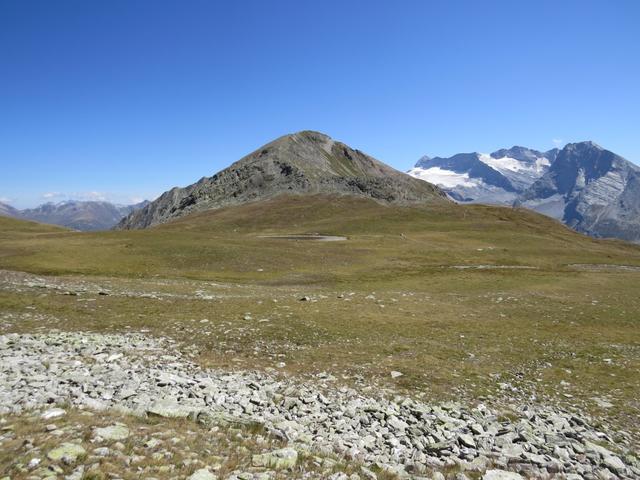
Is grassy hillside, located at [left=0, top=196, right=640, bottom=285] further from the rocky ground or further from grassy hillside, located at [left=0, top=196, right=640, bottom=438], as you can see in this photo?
the rocky ground

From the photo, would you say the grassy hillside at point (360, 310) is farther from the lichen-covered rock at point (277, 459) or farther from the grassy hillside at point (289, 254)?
the lichen-covered rock at point (277, 459)

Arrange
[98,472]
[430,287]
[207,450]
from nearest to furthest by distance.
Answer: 1. [98,472]
2. [207,450]
3. [430,287]

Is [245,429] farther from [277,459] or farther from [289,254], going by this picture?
[289,254]

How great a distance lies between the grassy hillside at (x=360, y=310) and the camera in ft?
66.1

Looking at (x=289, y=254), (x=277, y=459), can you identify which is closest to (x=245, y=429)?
(x=277, y=459)

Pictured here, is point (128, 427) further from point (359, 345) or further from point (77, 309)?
point (77, 309)

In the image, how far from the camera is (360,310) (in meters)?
32.0

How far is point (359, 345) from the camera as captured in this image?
23.4m

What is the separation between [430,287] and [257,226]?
343ft

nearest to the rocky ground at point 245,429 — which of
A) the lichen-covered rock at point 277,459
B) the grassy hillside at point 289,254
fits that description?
the lichen-covered rock at point 277,459

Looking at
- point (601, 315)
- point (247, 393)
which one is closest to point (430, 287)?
point (601, 315)

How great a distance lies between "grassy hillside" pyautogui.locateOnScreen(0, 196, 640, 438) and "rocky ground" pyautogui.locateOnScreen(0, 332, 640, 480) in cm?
223

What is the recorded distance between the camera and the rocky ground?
1025 centimetres

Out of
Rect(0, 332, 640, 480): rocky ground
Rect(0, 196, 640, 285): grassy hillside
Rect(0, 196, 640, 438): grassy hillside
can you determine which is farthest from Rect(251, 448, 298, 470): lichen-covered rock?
Rect(0, 196, 640, 285): grassy hillside
